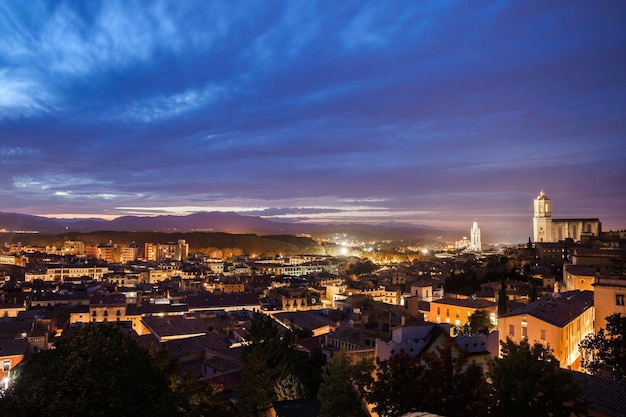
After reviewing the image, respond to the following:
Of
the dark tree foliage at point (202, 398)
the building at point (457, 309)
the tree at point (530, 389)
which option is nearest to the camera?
the tree at point (530, 389)

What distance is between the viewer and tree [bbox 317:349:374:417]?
13406 mm

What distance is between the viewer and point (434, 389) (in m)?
10.6

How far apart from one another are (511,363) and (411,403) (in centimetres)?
240

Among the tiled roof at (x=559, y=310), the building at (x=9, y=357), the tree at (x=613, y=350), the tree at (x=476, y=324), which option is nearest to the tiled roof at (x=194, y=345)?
the building at (x=9, y=357)

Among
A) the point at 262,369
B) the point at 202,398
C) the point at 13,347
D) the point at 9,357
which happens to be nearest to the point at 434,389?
the point at 202,398

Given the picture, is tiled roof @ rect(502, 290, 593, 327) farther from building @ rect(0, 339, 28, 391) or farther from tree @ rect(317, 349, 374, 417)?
building @ rect(0, 339, 28, 391)

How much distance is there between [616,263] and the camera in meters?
27.2

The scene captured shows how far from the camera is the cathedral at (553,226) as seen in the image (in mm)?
81375

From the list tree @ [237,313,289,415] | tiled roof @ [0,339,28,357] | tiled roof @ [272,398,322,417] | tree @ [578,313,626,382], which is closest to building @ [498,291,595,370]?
tree @ [578,313,626,382]

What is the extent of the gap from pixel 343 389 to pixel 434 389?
3724 millimetres

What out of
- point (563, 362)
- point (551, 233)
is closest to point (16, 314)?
point (563, 362)

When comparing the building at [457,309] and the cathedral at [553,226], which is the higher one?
the cathedral at [553,226]

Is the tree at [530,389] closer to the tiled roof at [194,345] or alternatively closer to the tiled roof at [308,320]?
the tiled roof at [194,345]

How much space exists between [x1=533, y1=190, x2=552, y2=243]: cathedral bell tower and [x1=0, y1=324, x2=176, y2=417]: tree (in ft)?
275
